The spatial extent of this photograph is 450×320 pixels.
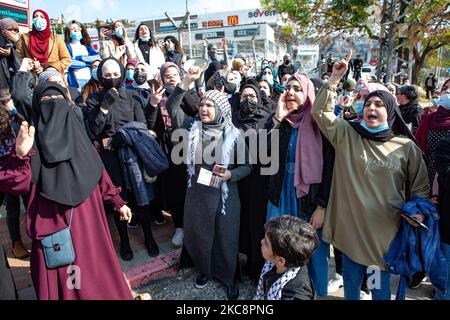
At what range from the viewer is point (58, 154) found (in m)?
2.08

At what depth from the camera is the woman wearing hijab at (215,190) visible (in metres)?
2.88

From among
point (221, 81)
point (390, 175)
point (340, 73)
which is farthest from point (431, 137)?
point (221, 81)

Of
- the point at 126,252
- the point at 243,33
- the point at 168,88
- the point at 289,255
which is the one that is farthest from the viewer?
the point at 243,33

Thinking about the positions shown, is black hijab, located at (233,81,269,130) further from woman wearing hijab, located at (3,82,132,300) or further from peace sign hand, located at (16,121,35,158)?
peace sign hand, located at (16,121,35,158)

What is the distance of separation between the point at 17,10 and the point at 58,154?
11860mm

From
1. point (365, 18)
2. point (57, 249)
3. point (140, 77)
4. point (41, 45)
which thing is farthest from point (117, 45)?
point (365, 18)

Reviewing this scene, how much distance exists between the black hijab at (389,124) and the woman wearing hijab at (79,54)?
4.21 metres

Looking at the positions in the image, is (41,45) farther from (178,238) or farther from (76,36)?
(178,238)

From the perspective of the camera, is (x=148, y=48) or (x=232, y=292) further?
(x=148, y=48)

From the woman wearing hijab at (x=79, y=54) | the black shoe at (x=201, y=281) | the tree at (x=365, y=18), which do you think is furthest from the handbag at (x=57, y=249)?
the tree at (x=365, y=18)

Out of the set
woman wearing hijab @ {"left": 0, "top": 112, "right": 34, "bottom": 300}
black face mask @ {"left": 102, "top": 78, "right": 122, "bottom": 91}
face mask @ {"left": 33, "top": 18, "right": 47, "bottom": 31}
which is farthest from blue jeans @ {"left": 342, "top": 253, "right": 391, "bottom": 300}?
face mask @ {"left": 33, "top": 18, "right": 47, "bottom": 31}

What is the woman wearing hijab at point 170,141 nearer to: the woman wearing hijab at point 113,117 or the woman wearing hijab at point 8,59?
the woman wearing hijab at point 113,117
